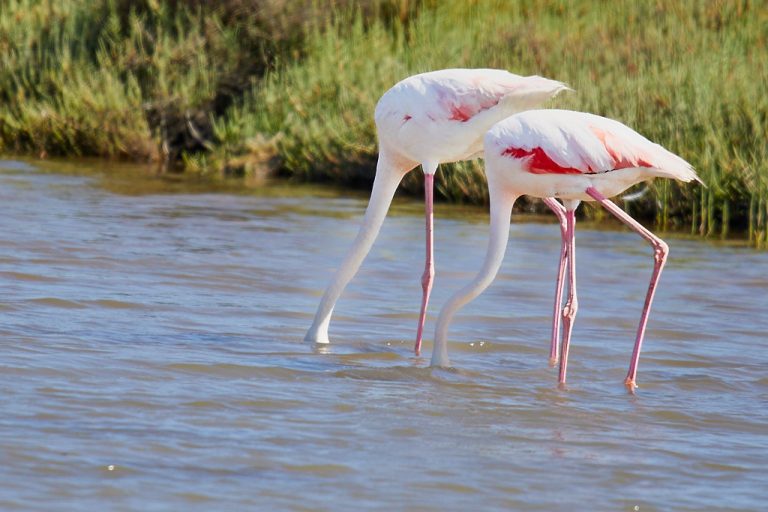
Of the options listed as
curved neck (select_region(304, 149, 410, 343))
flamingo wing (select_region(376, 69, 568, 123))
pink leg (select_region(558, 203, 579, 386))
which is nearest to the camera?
pink leg (select_region(558, 203, 579, 386))

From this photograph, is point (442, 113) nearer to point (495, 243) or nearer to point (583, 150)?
point (495, 243)

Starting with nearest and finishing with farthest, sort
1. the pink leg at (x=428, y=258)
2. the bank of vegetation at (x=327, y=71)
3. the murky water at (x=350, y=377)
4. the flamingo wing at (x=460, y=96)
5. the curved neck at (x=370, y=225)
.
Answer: the murky water at (x=350, y=377) → the flamingo wing at (x=460, y=96) → the pink leg at (x=428, y=258) → the curved neck at (x=370, y=225) → the bank of vegetation at (x=327, y=71)

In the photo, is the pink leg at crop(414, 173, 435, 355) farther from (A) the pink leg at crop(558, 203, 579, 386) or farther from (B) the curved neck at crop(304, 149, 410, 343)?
(A) the pink leg at crop(558, 203, 579, 386)

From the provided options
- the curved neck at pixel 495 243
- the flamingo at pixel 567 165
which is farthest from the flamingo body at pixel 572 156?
the curved neck at pixel 495 243

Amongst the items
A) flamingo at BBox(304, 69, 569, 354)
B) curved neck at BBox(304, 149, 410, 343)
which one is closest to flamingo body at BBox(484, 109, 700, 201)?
flamingo at BBox(304, 69, 569, 354)

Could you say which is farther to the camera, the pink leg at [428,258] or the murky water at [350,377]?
the pink leg at [428,258]

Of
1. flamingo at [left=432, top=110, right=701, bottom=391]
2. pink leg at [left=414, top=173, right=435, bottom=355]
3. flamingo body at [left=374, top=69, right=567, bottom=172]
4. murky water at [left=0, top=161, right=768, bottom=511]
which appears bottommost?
murky water at [left=0, top=161, right=768, bottom=511]

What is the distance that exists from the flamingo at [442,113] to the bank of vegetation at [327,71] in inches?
168

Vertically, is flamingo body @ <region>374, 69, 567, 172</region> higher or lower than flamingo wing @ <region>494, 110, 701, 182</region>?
higher

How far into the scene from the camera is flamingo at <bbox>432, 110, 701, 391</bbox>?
17.6ft

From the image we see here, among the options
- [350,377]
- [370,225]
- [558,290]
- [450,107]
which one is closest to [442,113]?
[450,107]

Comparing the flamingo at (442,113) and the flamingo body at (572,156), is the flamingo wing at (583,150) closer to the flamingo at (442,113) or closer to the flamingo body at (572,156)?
the flamingo body at (572,156)

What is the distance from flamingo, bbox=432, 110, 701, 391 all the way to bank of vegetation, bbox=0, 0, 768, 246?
468 cm

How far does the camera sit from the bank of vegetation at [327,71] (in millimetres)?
10625
